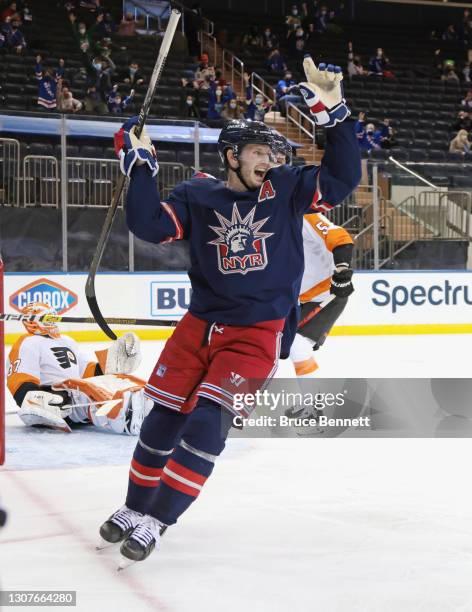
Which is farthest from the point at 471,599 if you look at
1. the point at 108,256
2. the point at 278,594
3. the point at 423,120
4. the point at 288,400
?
the point at 423,120

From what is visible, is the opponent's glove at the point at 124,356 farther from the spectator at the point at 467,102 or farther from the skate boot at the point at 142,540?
the spectator at the point at 467,102

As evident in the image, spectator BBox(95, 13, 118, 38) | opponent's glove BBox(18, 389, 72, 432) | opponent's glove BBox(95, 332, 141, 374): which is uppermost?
spectator BBox(95, 13, 118, 38)

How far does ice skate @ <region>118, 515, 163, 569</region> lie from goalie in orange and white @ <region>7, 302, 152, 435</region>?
1.84 metres

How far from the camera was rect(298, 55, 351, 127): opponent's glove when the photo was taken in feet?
8.59

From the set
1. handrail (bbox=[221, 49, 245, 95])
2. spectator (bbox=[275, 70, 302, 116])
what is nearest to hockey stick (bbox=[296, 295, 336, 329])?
spectator (bbox=[275, 70, 302, 116])

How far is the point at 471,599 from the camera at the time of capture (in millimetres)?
2221

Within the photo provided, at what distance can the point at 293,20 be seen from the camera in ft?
60.3

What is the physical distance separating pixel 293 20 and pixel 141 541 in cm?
1710

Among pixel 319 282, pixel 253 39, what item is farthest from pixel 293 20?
pixel 319 282

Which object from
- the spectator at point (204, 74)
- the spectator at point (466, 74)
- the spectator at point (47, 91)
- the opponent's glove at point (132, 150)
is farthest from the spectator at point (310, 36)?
the opponent's glove at point (132, 150)

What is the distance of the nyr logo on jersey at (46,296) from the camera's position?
29.2 ft

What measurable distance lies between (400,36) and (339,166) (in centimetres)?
1826

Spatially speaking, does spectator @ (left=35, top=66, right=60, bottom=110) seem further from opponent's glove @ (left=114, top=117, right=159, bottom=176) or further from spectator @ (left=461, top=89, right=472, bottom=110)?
opponent's glove @ (left=114, top=117, right=159, bottom=176)

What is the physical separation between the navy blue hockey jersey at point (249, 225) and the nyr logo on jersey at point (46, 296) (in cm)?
631
